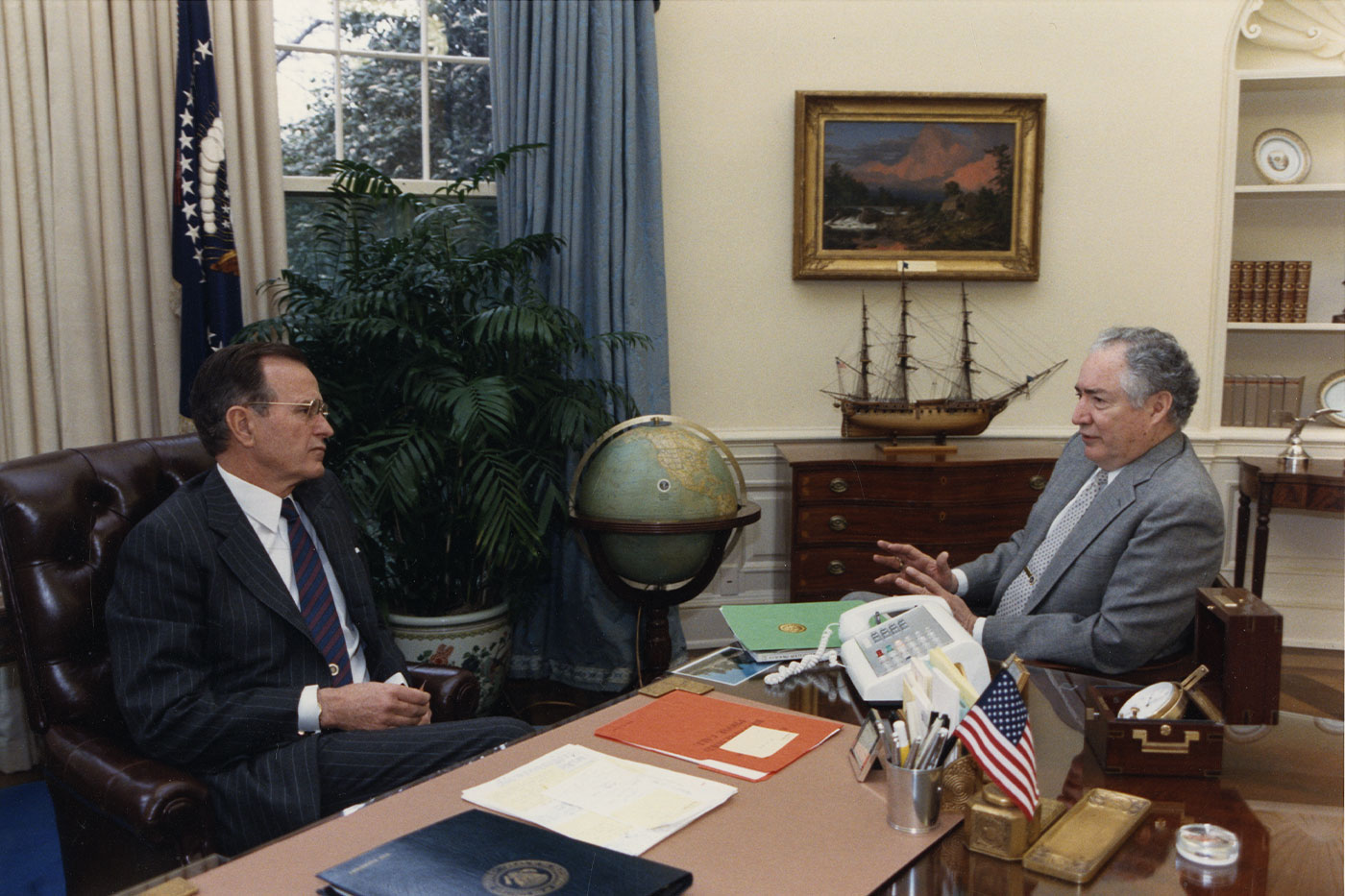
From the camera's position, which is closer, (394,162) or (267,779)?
(267,779)

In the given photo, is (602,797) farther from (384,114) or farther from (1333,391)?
(1333,391)

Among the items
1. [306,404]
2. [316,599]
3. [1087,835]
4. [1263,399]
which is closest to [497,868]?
[1087,835]

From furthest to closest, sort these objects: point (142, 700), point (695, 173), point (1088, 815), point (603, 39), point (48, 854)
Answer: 1. point (695, 173)
2. point (603, 39)
3. point (48, 854)
4. point (142, 700)
5. point (1088, 815)

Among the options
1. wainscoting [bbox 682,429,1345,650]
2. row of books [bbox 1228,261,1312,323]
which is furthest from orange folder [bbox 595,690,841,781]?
row of books [bbox 1228,261,1312,323]

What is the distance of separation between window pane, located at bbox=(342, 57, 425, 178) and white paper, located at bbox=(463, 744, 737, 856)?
3621 mm

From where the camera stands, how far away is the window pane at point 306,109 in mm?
4445

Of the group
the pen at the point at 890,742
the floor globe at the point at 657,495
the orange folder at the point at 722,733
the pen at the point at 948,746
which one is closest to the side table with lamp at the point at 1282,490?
the floor globe at the point at 657,495

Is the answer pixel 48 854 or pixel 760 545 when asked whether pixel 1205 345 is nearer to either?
pixel 760 545

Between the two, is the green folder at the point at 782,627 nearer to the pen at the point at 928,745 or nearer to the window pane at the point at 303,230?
the pen at the point at 928,745

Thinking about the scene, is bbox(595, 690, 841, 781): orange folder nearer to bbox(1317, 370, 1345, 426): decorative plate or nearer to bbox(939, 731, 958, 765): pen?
bbox(939, 731, 958, 765): pen

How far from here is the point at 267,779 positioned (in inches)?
81.0

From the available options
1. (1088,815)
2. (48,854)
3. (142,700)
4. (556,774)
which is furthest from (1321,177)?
(48,854)

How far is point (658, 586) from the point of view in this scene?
12.5 ft

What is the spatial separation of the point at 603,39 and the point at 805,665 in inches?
127
